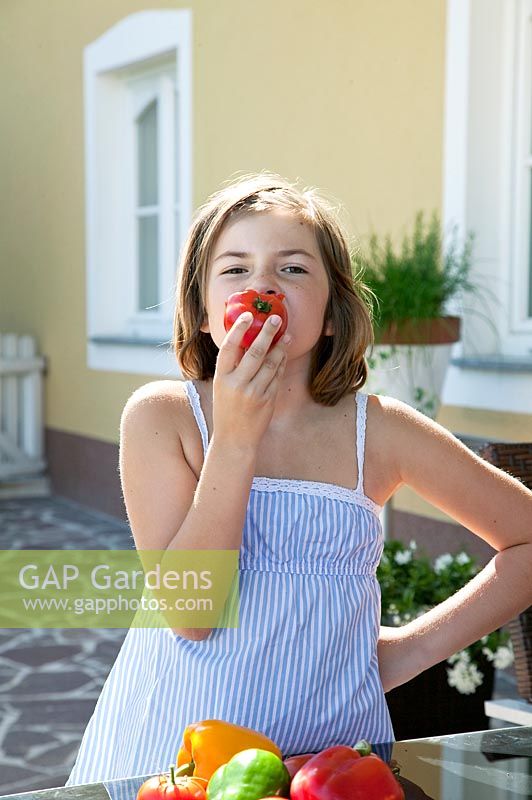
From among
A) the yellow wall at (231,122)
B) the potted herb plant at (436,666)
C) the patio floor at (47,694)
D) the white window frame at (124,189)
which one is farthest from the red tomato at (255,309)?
the white window frame at (124,189)

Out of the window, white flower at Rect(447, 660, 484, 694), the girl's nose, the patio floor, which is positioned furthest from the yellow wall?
the girl's nose

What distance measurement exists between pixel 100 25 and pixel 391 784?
7025 mm

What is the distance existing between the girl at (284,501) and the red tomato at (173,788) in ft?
1.33

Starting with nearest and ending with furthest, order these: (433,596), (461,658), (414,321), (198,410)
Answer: (198,410) → (461,658) → (433,596) → (414,321)

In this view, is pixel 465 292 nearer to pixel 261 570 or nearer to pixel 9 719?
pixel 9 719

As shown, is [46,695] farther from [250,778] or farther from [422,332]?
[250,778]

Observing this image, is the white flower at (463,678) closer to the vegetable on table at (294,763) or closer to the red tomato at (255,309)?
the red tomato at (255,309)

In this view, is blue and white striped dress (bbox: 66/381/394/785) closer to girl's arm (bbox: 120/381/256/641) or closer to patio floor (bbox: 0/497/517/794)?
girl's arm (bbox: 120/381/256/641)

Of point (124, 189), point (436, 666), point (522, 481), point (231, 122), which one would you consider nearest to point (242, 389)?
point (522, 481)

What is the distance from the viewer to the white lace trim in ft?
5.11

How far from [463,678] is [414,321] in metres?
1.39

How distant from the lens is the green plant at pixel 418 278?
144 inches

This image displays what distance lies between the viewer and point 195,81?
6293 millimetres

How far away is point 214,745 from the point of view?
106 centimetres
